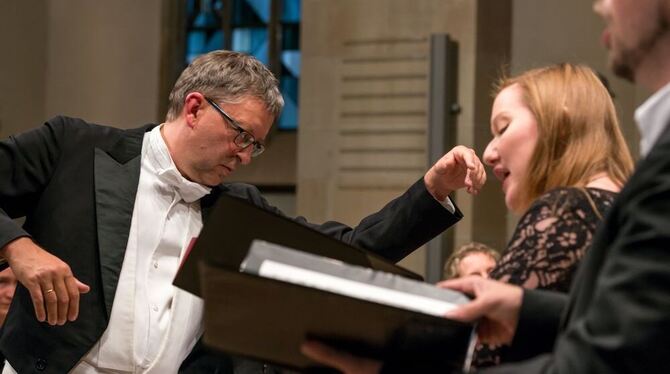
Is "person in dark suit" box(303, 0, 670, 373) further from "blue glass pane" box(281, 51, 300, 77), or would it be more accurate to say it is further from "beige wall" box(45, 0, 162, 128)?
"blue glass pane" box(281, 51, 300, 77)

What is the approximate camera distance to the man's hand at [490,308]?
6.24ft

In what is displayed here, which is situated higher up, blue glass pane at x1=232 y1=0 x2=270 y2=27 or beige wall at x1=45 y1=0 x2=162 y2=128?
blue glass pane at x1=232 y1=0 x2=270 y2=27

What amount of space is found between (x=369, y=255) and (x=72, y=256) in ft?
Answer: 4.55

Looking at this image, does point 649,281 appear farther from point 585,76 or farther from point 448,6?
point 448,6

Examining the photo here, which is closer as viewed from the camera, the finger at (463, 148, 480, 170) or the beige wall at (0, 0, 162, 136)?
the finger at (463, 148, 480, 170)

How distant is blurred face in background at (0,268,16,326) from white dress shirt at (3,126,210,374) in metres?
1.45

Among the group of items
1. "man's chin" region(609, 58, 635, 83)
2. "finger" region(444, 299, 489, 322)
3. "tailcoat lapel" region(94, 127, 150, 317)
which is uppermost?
"man's chin" region(609, 58, 635, 83)

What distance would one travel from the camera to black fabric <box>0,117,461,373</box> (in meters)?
3.36

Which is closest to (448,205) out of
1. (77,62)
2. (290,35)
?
(77,62)

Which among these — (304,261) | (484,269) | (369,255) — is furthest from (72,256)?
(484,269)

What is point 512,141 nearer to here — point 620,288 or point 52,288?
point 620,288

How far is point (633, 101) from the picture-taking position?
870 centimetres

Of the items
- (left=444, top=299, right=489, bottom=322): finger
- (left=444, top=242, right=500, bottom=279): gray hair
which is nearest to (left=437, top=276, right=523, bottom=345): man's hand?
(left=444, top=299, right=489, bottom=322): finger

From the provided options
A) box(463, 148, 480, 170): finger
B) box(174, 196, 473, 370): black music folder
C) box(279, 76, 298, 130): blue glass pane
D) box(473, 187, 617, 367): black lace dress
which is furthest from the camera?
box(279, 76, 298, 130): blue glass pane
